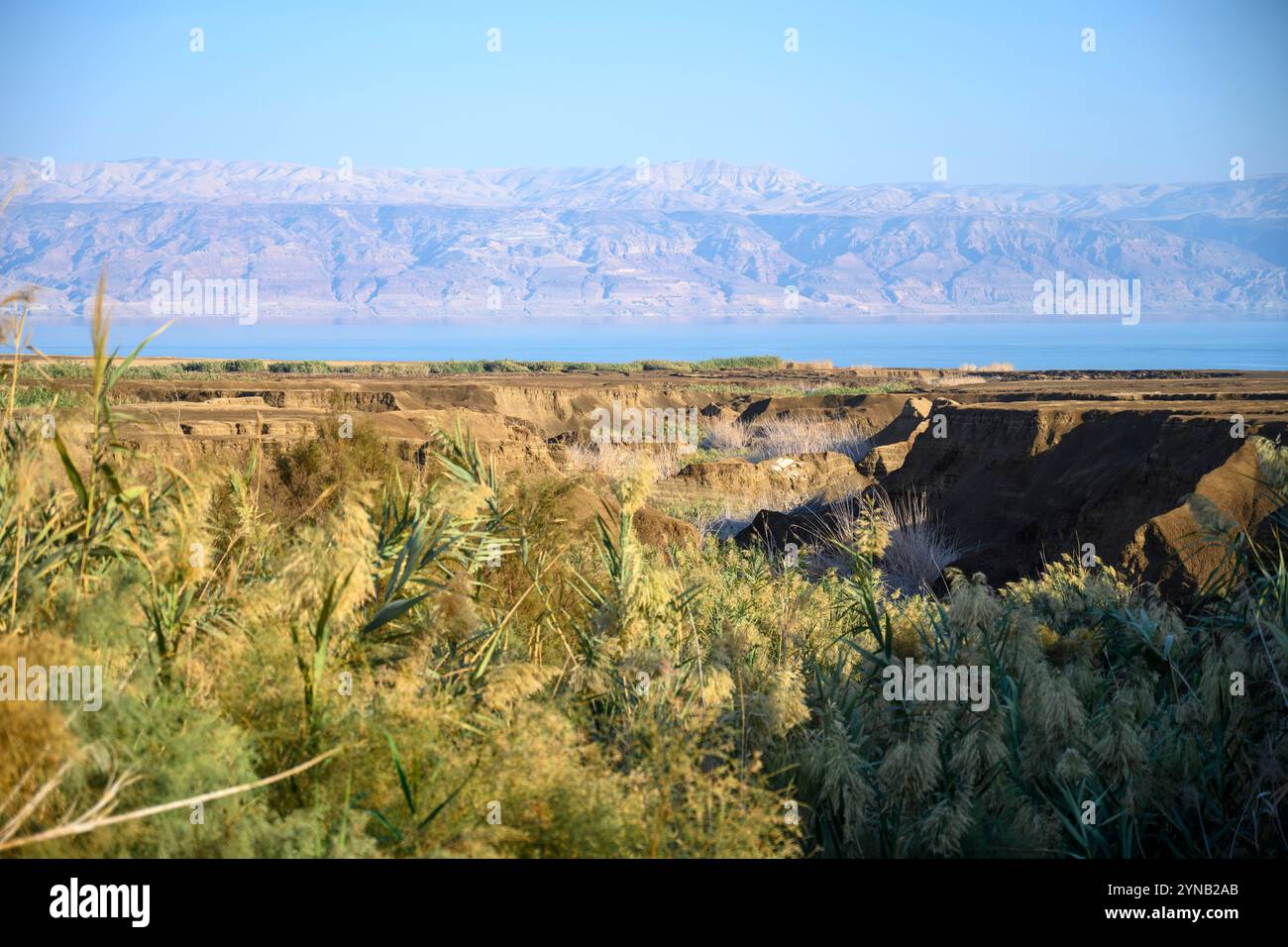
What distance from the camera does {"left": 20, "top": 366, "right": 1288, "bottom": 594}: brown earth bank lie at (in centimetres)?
1525

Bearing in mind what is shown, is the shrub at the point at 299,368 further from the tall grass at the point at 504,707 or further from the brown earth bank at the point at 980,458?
the tall grass at the point at 504,707

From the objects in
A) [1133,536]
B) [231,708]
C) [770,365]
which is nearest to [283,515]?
[231,708]

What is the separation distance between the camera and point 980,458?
23.6m

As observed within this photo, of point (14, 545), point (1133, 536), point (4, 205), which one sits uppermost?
point (4, 205)

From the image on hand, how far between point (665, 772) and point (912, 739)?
1.72m

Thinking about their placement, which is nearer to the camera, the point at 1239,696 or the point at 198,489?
the point at 198,489

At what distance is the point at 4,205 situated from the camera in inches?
191

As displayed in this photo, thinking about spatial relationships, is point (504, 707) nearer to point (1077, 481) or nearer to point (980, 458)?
point (1077, 481)
